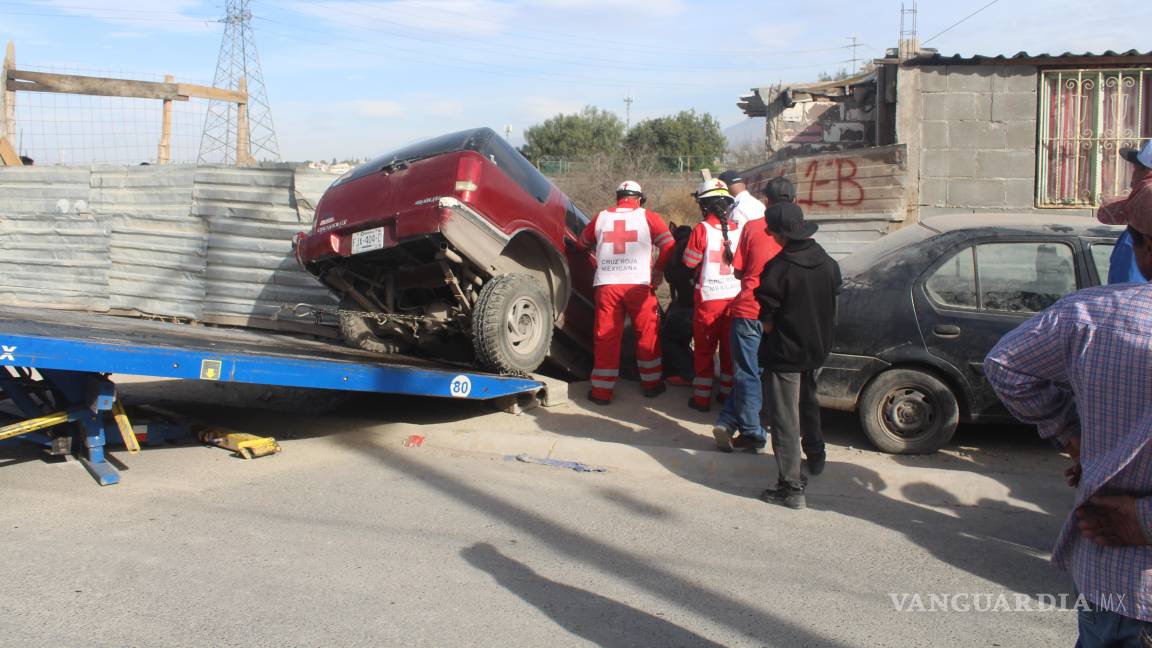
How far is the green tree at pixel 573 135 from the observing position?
35656 millimetres

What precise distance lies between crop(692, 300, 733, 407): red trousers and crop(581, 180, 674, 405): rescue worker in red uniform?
421 millimetres

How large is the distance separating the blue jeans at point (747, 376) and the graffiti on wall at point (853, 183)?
5.61 metres

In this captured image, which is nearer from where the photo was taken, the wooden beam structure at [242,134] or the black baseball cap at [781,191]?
the black baseball cap at [781,191]

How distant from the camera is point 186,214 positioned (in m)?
10.5

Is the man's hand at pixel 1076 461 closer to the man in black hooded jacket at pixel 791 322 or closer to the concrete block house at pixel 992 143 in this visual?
the man in black hooded jacket at pixel 791 322

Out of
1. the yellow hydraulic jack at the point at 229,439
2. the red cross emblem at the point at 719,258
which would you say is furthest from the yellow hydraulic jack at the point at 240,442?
the red cross emblem at the point at 719,258

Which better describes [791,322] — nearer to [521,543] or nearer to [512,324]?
[521,543]

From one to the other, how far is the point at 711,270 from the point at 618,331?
2.90ft

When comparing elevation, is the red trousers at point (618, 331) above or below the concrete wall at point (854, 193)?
below

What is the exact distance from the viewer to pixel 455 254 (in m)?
6.33

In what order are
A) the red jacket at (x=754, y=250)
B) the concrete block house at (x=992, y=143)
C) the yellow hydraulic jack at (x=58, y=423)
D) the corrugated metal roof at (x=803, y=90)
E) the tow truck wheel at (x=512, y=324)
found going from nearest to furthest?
1. the yellow hydraulic jack at (x=58, y=423)
2. the red jacket at (x=754, y=250)
3. the tow truck wheel at (x=512, y=324)
4. the concrete block house at (x=992, y=143)
5. the corrugated metal roof at (x=803, y=90)

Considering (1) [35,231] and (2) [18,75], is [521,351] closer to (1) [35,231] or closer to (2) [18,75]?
(1) [35,231]

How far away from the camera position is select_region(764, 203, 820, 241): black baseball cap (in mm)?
4930

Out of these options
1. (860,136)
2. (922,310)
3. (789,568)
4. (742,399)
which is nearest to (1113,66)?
(860,136)
